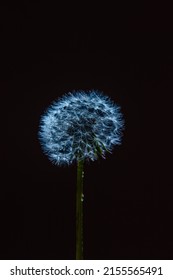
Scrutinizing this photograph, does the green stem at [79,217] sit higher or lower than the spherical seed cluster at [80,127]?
lower

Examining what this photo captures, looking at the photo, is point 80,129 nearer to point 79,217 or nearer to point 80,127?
point 80,127

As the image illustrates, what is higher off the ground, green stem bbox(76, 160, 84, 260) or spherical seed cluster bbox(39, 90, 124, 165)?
spherical seed cluster bbox(39, 90, 124, 165)

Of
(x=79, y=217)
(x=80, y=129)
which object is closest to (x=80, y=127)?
(x=80, y=129)
